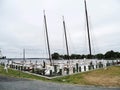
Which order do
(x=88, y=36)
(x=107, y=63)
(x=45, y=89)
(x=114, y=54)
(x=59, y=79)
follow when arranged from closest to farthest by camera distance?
1. (x=45, y=89)
2. (x=59, y=79)
3. (x=107, y=63)
4. (x=88, y=36)
5. (x=114, y=54)

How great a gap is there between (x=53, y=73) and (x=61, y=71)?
1402mm

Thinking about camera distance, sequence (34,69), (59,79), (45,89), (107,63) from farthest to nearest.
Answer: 1. (107,63)
2. (34,69)
3. (59,79)
4. (45,89)

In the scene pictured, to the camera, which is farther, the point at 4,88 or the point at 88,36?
the point at 88,36

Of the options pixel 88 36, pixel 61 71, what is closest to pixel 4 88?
pixel 61 71

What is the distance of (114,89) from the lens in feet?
69.3

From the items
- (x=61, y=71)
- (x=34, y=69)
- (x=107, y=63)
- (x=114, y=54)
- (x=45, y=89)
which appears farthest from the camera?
(x=114, y=54)

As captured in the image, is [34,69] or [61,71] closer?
[61,71]

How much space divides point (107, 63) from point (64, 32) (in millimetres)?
22299

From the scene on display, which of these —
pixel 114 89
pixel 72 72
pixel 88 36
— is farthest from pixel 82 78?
pixel 88 36

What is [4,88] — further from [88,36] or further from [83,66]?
[88,36]

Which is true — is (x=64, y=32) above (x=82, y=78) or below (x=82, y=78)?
above

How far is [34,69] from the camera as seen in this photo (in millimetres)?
37438

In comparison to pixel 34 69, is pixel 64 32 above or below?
above

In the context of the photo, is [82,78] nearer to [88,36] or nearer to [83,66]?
[83,66]
